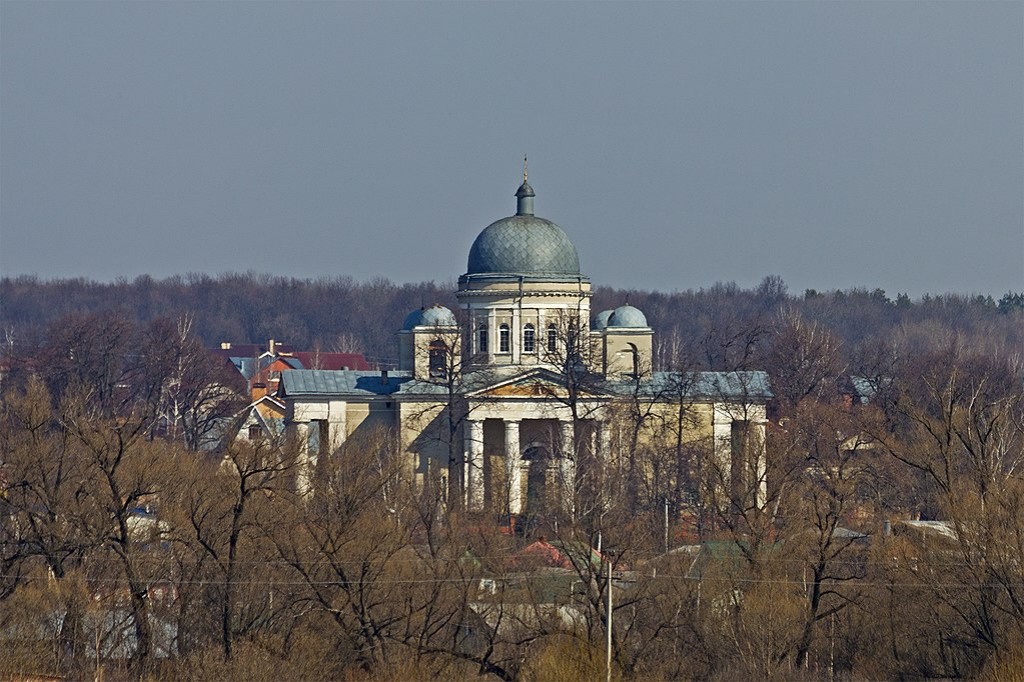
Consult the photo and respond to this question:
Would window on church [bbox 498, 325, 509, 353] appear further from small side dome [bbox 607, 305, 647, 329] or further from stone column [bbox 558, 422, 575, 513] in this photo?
small side dome [bbox 607, 305, 647, 329]

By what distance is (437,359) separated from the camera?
195ft

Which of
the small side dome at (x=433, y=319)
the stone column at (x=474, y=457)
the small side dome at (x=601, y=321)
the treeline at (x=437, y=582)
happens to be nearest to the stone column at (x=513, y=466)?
the stone column at (x=474, y=457)

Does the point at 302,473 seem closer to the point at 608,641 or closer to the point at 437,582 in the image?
the point at 437,582

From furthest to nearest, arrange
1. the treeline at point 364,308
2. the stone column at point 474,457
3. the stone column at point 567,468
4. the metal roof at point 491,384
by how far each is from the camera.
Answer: the treeline at point 364,308 < the metal roof at point 491,384 < the stone column at point 474,457 < the stone column at point 567,468

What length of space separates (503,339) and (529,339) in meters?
0.71

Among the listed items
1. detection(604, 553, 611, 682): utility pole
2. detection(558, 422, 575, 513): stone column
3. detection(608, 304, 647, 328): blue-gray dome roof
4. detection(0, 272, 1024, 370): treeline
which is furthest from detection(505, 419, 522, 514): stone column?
detection(0, 272, 1024, 370): treeline

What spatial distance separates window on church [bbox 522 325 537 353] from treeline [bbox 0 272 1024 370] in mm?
66615

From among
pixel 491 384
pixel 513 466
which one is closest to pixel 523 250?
pixel 491 384

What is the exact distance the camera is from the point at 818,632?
35.5 metres

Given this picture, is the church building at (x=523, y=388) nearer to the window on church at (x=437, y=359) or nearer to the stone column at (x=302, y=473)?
the window on church at (x=437, y=359)

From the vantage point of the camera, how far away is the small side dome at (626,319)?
60.8m

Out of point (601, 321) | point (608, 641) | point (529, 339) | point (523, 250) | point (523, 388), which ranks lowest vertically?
point (608, 641)

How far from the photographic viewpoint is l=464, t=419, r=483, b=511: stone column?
53.2 metres

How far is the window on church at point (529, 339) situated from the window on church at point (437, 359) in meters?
2.33
